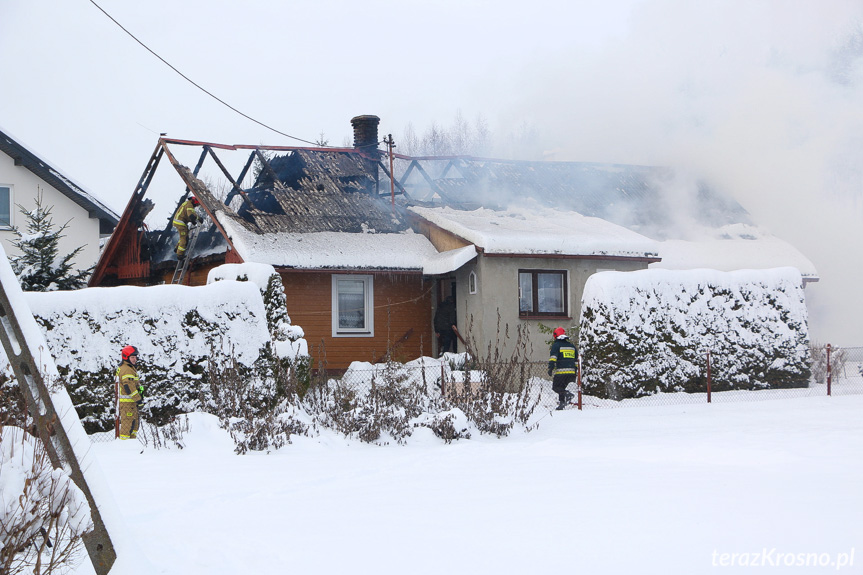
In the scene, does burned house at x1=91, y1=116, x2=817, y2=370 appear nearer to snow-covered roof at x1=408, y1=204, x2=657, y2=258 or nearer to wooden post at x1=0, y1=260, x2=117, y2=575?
snow-covered roof at x1=408, y1=204, x2=657, y2=258

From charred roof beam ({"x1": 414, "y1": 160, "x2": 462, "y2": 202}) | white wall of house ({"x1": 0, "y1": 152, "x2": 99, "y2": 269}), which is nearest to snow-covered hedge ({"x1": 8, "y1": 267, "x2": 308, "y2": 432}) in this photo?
charred roof beam ({"x1": 414, "y1": 160, "x2": 462, "y2": 202})

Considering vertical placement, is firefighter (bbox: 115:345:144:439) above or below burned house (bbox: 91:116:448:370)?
below

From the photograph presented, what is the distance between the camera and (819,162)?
80.9 feet

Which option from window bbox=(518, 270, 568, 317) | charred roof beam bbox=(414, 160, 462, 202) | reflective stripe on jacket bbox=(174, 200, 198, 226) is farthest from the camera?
charred roof beam bbox=(414, 160, 462, 202)

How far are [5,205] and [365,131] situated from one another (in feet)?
33.2

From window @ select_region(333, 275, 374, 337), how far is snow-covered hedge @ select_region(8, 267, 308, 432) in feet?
21.0

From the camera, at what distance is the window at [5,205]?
74.4 ft

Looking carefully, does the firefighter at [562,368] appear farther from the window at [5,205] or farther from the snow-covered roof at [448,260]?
the window at [5,205]

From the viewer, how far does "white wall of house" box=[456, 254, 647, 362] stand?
670 inches

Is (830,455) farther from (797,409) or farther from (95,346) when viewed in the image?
(95,346)

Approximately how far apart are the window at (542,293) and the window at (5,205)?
47.6 ft

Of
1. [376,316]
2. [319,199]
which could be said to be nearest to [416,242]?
[376,316]

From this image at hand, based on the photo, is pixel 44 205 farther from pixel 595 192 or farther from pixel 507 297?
pixel 595 192

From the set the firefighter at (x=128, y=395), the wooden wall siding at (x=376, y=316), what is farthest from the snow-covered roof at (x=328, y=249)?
the firefighter at (x=128, y=395)
